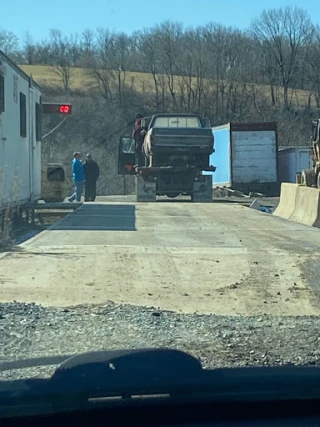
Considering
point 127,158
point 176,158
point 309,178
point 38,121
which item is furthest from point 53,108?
point 127,158

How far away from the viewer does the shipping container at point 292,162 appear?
3766 centimetres

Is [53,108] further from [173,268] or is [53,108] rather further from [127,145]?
[173,268]

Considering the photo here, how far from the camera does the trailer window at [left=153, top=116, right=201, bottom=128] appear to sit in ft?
85.2

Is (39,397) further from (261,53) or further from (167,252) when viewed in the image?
(261,53)

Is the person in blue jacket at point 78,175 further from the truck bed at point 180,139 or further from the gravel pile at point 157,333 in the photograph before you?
the gravel pile at point 157,333

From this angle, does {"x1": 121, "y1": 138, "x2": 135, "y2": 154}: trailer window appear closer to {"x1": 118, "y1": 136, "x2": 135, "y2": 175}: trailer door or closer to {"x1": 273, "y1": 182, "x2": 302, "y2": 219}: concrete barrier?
{"x1": 118, "y1": 136, "x2": 135, "y2": 175}: trailer door

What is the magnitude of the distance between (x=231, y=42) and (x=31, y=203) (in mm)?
52997

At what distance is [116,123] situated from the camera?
62.9 meters

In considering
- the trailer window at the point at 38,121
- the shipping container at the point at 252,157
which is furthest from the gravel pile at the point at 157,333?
the shipping container at the point at 252,157

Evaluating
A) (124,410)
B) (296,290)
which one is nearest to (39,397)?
(124,410)

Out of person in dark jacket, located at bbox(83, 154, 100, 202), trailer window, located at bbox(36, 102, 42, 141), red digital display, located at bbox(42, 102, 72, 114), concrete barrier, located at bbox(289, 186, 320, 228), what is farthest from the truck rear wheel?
person in dark jacket, located at bbox(83, 154, 100, 202)

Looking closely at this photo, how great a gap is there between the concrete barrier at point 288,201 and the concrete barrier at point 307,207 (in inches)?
11.9

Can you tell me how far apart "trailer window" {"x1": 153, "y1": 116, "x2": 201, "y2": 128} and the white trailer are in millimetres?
6081

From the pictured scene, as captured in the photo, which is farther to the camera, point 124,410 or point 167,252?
point 167,252
